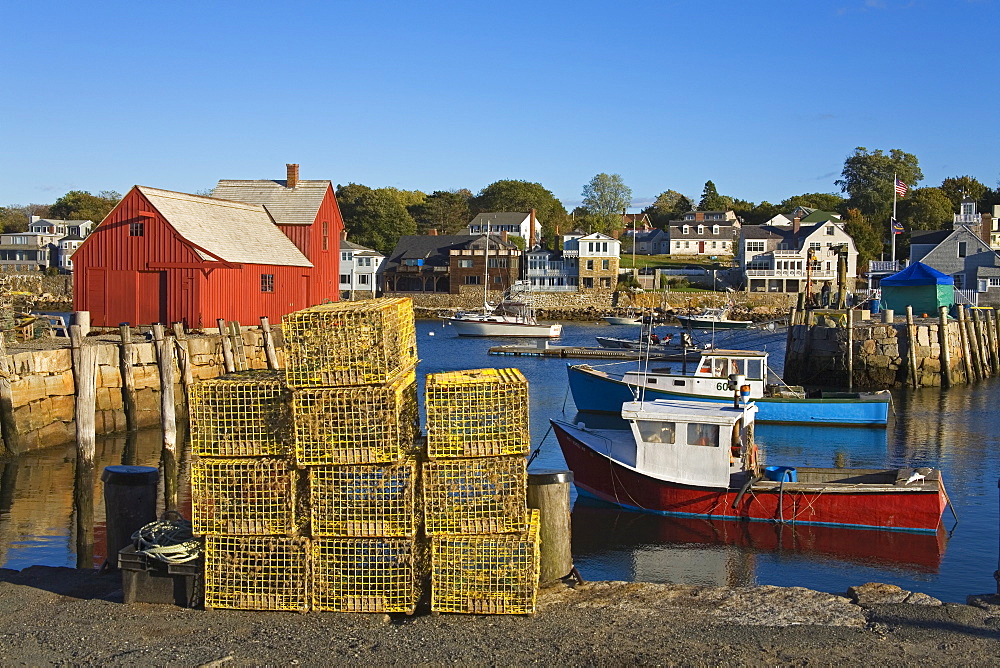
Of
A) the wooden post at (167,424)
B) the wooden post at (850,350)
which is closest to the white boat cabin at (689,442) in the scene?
the wooden post at (167,424)

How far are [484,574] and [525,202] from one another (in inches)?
5245

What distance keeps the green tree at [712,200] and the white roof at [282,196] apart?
100782 millimetres

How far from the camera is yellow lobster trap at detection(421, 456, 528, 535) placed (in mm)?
9109

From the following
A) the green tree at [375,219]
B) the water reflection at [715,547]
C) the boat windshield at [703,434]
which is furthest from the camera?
the green tree at [375,219]

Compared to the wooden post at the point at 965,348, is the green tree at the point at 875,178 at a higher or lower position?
higher

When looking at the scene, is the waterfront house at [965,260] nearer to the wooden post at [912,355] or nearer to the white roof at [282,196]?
the wooden post at [912,355]

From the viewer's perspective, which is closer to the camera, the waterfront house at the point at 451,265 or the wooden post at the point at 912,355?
the wooden post at the point at 912,355

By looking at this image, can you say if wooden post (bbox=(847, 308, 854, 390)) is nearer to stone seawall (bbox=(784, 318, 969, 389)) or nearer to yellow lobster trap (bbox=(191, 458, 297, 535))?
stone seawall (bbox=(784, 318, 969, 389))

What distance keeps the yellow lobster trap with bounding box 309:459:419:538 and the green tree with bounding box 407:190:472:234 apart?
120 metres

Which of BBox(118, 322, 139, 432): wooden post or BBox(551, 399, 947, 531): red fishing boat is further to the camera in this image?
BBox(118, 322, 139, 432): wooden post

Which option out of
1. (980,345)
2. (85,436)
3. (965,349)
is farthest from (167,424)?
(980,345)

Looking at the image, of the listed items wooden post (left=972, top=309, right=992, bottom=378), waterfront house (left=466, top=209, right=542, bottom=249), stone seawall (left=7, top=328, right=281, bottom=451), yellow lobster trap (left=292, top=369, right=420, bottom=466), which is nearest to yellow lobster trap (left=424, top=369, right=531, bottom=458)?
yellow lobster trap (left=292, top=369, right=420, bottom=466)

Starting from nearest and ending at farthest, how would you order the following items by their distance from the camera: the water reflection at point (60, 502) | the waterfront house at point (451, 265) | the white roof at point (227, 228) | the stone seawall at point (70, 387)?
the water reflection at point (60, 502), the stone seawall at point (70, 387), the white roof at point (227, 228), the waterfront house at point (451, 265)

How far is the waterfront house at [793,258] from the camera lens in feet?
327
